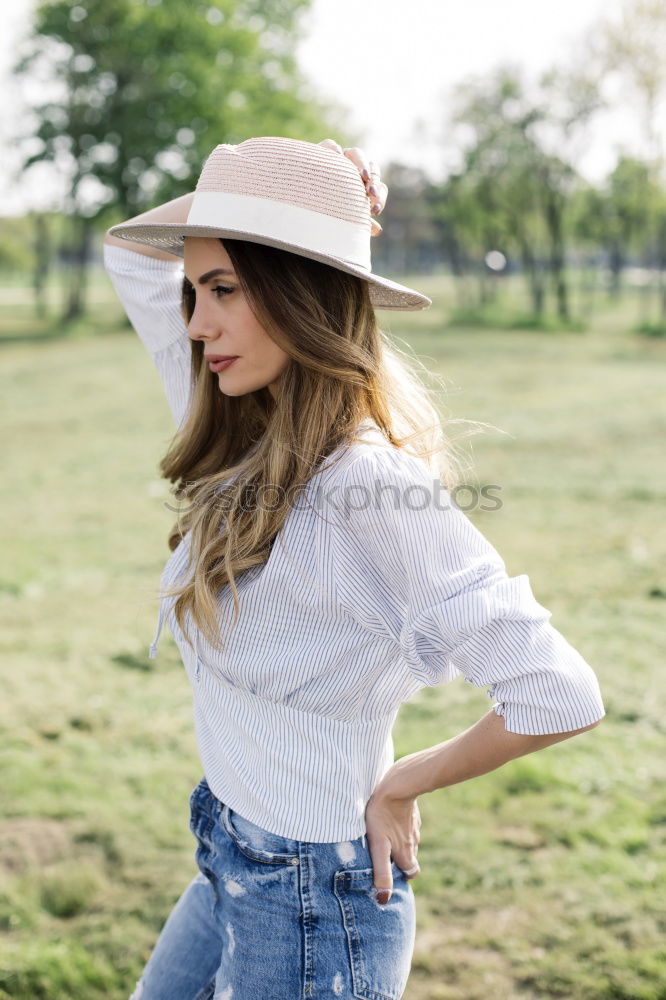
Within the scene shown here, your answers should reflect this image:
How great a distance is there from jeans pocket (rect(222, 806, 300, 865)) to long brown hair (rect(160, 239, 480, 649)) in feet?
A: 1.07

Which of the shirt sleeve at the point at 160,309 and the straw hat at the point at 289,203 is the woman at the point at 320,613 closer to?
the straw hat at the point at 289,203

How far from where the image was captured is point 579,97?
3081cm

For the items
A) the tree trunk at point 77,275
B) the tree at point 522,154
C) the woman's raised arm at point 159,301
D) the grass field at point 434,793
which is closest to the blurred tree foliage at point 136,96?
the tree trunk at point 77,275

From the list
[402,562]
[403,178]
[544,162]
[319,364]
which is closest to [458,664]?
[402,562]

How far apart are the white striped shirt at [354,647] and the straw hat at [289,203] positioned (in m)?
0.32

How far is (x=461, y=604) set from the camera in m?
1.33

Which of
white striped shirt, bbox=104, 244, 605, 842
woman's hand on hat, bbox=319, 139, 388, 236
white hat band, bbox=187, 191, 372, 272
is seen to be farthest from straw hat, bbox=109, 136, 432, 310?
white striped shirt, bbox=104, 244, 605, 842

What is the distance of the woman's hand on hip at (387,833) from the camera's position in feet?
5.09

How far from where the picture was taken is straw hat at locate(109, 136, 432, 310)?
5.12 ft

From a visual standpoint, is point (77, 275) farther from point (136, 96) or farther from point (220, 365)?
point (220, 365)

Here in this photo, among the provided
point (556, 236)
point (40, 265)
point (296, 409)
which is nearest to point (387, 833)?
point (296, 409)

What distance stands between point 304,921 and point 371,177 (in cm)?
134

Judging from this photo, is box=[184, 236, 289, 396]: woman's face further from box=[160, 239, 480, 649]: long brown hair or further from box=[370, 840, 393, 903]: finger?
box=[370, 840, 393, 903]: finger

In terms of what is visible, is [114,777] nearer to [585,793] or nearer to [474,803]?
[474,803]
